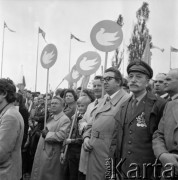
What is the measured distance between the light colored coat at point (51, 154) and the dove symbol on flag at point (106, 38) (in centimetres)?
143

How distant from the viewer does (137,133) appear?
3.48 metres

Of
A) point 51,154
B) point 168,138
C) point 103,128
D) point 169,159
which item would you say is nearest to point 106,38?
point 103,128

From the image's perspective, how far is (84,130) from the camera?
509 cm

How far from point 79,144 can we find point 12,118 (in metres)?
1.86

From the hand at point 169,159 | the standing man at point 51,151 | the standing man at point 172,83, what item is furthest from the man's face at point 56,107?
the hand at point 169,159

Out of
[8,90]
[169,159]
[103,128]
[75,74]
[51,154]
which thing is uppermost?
[75,74]

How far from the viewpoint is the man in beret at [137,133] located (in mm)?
3438

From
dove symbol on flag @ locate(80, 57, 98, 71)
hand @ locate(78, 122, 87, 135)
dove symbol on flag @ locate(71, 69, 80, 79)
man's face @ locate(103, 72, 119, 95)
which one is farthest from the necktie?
dove symbol on flag @ locate(71, 69, 80, 79)

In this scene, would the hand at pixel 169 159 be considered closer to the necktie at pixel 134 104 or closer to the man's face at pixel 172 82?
the necktie at pixel 134 104

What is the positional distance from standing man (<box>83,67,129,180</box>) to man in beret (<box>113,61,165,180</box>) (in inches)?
24.7

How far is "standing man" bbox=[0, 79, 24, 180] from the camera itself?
3680mm

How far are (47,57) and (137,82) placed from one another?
414cm

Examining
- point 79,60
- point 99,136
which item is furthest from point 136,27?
point 99,136

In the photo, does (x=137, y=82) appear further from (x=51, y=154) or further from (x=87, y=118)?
(x=51, y=154)
